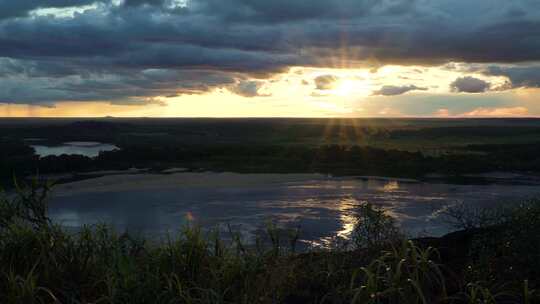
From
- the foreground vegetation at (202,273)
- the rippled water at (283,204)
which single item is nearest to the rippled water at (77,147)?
the rippled water at (283,204)

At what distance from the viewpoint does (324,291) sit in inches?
319

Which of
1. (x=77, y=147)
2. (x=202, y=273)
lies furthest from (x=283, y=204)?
(x=77, y=147)

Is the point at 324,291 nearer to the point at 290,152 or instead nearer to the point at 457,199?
the point at 457,199

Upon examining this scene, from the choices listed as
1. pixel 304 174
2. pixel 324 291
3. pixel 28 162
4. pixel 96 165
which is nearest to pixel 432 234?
pixel 324 291

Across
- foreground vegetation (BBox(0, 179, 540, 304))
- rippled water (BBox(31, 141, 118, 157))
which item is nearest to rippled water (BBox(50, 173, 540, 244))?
foreground vegetation (BBox(0, 179, 540, 304))

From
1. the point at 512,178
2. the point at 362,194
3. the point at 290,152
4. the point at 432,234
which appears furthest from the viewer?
the point at 290,152

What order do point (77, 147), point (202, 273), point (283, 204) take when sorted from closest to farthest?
1. point (202, 273)
2. point (283, 204)
3. point (77, 147)

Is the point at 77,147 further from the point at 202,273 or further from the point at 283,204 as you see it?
the point at 202,273

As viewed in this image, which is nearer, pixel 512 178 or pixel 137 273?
pixel 137 273

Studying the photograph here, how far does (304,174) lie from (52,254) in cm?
3966

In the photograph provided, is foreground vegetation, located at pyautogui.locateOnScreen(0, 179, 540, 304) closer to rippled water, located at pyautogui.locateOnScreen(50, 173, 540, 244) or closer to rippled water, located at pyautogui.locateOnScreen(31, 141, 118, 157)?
rippled water, located at pyautogui.locateOnScreen(50, 173, 540, 244)

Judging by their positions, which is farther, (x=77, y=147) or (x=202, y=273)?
(x=77, y=147)

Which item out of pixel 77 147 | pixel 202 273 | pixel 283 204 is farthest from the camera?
pixel 77 147

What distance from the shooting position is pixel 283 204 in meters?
31.9
